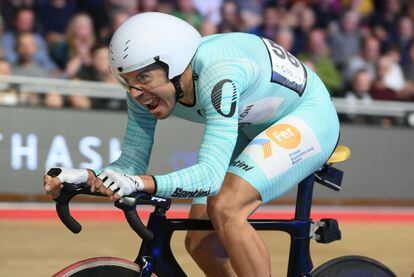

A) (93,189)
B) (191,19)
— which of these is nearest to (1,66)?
(191,19)

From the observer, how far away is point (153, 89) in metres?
3.52

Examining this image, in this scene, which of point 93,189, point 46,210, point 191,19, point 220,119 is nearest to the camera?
point 93,189

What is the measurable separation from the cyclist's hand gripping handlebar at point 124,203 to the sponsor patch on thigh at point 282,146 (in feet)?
1.71

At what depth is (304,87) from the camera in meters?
4.01

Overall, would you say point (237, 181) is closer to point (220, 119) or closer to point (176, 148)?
point (220, 119)

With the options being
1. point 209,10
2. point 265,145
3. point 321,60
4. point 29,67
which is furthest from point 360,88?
point 265,145

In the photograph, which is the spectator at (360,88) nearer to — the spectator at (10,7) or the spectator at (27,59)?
the spectator at (27,59)

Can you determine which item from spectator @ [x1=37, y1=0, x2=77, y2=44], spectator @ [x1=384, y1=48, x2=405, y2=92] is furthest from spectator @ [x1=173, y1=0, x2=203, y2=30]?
spectator @ [x1=384, y1=48, x2=405, y2=92]

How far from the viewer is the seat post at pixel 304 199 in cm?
388

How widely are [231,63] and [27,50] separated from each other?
568 centimetres

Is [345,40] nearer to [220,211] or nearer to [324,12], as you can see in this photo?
[324,12]

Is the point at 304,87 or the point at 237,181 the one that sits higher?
the point at 304,87

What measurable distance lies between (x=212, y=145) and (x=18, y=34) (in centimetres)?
610

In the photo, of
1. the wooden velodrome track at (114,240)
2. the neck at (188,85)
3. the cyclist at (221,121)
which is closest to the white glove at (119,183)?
the cyclist at (221,121)
